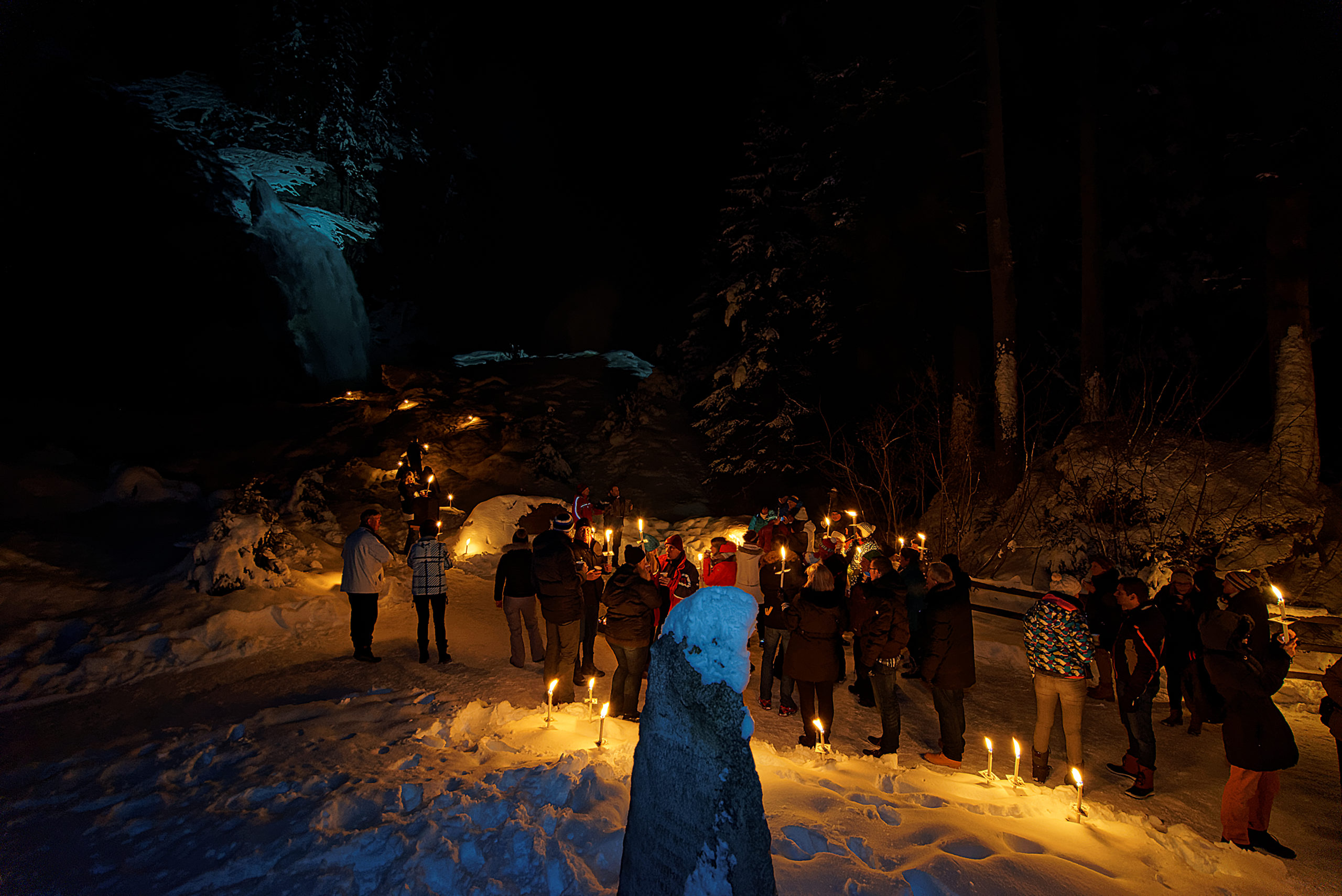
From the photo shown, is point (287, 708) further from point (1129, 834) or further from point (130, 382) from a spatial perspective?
point (130, 382)

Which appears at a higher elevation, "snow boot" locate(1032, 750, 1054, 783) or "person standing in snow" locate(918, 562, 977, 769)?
"person standing in snow" locate(918, 562, 977, 769)

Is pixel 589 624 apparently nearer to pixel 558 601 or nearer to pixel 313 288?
pixel 558 601

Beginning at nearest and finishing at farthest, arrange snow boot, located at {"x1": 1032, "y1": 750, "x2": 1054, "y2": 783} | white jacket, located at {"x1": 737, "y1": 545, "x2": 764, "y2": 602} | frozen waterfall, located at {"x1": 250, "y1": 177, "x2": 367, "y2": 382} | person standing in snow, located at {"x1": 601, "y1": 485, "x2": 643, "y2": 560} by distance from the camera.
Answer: snow boot, located at {"x1": 1032, "y1": 750, "x2": 1054, "y2": 783}
white jacket, located at {"x1": 737, "y1": 545, "x2": 764, "y2": 602}
person standing in snow, located at {"x1": 601, "y1": 485, "x2": 643, "y2": 560}
frozen waterfall, located at {"x1": 250, "y1": 177, "x2": 367, "y2": 382}

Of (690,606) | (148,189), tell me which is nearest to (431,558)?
(690,606)

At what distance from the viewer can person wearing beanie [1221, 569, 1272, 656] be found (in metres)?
5.00

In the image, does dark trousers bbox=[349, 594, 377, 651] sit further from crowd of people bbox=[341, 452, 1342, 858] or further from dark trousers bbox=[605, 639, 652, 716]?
dark trousers bbox=[605, 639, 652, 716]

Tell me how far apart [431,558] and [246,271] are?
88.6 ft

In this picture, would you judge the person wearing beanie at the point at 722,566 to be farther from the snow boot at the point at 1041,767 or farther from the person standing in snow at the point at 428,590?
the snow boot at the point at 1041,767

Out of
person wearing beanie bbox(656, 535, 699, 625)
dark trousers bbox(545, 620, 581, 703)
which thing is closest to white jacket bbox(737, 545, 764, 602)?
person wearing beanie bbox(656, 535, 699, 625)

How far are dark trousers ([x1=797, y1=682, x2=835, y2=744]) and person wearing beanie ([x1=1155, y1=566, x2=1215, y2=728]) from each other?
2.87 meters

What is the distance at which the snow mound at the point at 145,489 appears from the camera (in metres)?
13.6

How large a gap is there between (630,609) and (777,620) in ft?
6.10

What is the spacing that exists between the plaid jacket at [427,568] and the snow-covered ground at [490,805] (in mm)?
1254

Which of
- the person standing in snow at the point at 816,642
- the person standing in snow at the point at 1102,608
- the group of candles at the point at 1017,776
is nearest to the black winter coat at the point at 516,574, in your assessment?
the person standing in snow at the point at 816,642
